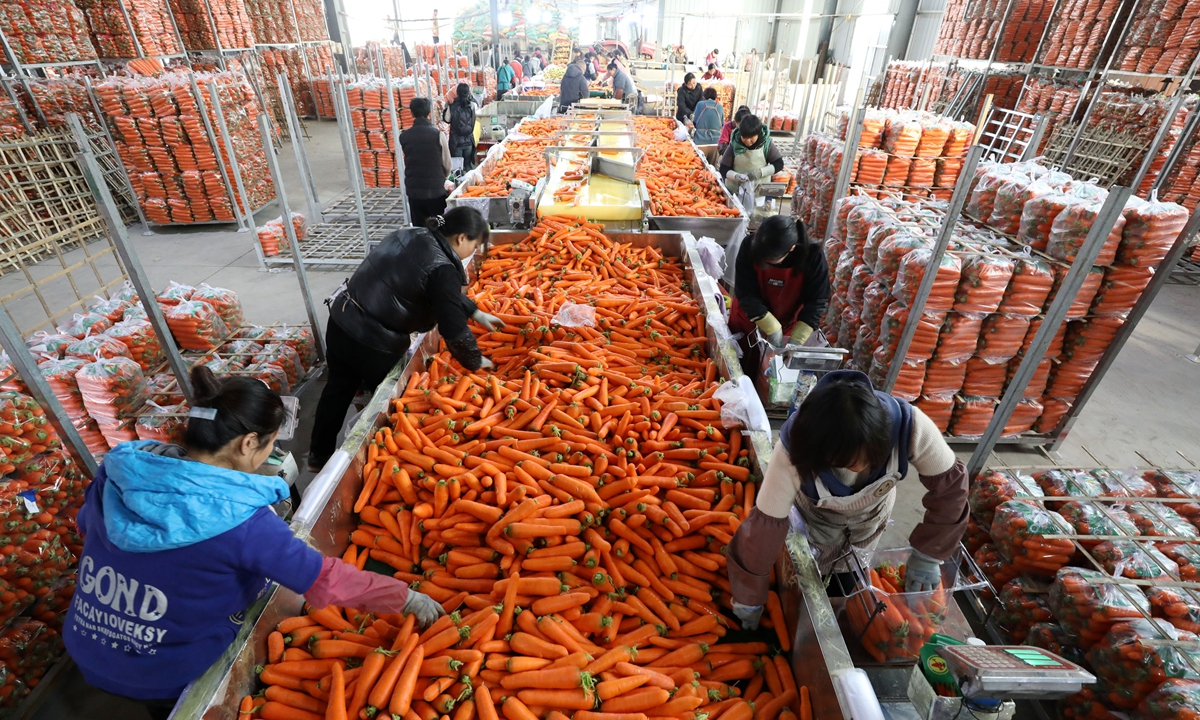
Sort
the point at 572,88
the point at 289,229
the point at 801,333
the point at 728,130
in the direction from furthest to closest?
1. the point at 572,88
2. the point at 728,130
3. the point at 289,229
4. the point at 801,333

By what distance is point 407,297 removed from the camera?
325 cm

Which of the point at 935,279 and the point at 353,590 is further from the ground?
the point at 935,279

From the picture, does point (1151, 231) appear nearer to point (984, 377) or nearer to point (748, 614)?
point (984, 377)

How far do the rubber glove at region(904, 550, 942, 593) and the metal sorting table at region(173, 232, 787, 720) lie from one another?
1.54 feet

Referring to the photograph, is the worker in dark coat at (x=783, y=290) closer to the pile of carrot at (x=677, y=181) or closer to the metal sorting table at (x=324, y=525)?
the metal sorting table at (x=324, y=525)

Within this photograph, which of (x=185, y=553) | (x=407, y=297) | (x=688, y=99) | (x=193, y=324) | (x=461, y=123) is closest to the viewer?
(x=185, y=553)

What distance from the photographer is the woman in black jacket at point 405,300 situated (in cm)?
316

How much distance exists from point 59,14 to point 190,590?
37.9 feet

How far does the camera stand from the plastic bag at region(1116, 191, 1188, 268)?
133 inches

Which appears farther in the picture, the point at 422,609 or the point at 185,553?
the point at 422,609

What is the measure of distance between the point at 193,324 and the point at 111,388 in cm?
85

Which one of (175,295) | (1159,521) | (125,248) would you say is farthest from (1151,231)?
(175,295)

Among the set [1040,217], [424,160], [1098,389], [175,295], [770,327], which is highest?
[1040,217]

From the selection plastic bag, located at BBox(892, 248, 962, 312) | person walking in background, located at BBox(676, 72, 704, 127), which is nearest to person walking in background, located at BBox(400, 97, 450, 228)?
plastic bag, located at BBox(892, 248, 962, 312)
